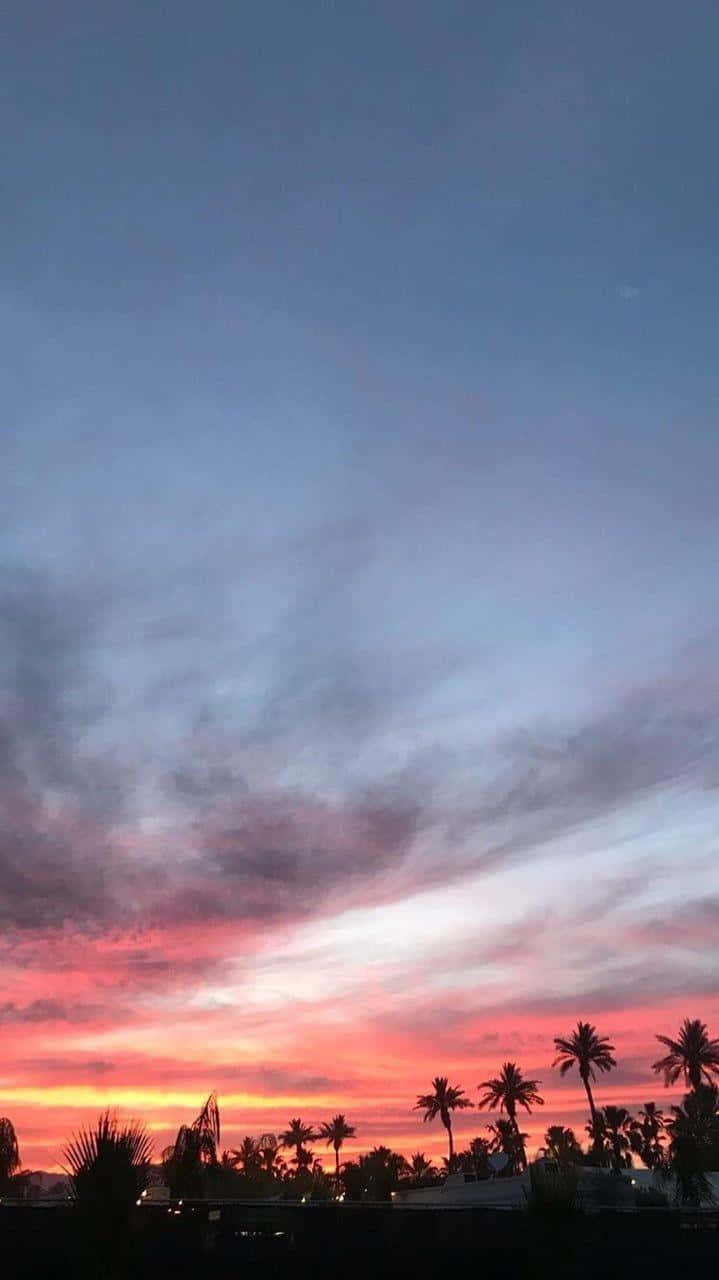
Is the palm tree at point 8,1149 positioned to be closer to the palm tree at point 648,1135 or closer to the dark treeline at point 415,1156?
the dark treeline at point 415,1156

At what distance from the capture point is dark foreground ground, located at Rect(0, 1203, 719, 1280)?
17.9m

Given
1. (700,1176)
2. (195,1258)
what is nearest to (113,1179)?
(195,1258)

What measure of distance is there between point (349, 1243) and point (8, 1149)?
47.6 metres

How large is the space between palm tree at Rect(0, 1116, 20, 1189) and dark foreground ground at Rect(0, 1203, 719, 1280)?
44.6 m

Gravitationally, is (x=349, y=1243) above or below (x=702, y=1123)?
above

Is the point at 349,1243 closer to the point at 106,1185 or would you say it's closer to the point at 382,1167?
the point at 106,1185

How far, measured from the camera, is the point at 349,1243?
74.7 feet

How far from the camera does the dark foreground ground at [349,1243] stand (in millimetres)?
17859

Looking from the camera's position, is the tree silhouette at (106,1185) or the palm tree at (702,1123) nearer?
the tree silhouette at (106,1185)

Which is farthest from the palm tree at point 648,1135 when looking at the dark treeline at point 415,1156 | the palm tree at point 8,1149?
the palm tree at point 8,1149

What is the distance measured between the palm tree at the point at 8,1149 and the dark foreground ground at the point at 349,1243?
44.6 meters

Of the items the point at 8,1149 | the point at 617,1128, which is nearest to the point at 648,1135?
the point at 617,1128

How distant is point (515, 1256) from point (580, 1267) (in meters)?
2.12

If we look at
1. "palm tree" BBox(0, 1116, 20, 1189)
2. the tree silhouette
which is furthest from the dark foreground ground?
"palm tree" BBox(0, 1116, 20, 1189)
